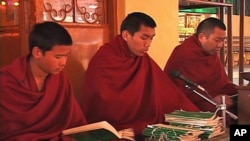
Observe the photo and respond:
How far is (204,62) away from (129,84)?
851 millimetres

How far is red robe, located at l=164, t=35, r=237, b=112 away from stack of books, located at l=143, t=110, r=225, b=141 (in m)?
0.66

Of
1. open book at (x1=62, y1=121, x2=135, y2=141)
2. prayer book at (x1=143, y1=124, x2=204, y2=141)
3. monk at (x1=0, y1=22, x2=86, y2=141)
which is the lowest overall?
prayer book at (x1=143, y1=124, x2=204, y2=141)

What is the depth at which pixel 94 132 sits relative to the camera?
2.12 m

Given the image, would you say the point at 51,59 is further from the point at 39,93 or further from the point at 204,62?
the point at 204,62

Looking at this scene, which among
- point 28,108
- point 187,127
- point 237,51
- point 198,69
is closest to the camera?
point 28,108

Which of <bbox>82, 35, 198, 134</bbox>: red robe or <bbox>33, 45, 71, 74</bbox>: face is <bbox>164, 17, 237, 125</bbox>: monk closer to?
<bbox>82, 35, 198, 134</bbox>: red robe

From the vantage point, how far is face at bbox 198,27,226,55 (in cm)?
→ 346

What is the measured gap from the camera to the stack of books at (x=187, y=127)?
7.85 feet

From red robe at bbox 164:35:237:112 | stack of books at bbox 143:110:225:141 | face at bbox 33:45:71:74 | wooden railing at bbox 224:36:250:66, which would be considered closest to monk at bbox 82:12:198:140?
stack of books at bbox 143:110:225:141

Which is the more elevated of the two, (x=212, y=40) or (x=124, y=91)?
(x=212, y=40)

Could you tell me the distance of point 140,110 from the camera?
287 cm

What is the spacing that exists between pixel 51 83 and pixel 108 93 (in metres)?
0.47

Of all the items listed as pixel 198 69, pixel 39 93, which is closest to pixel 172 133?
pixel 39 93

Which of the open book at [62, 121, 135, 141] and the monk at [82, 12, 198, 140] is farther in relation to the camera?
the monk at [82, 12, 198, 140]
